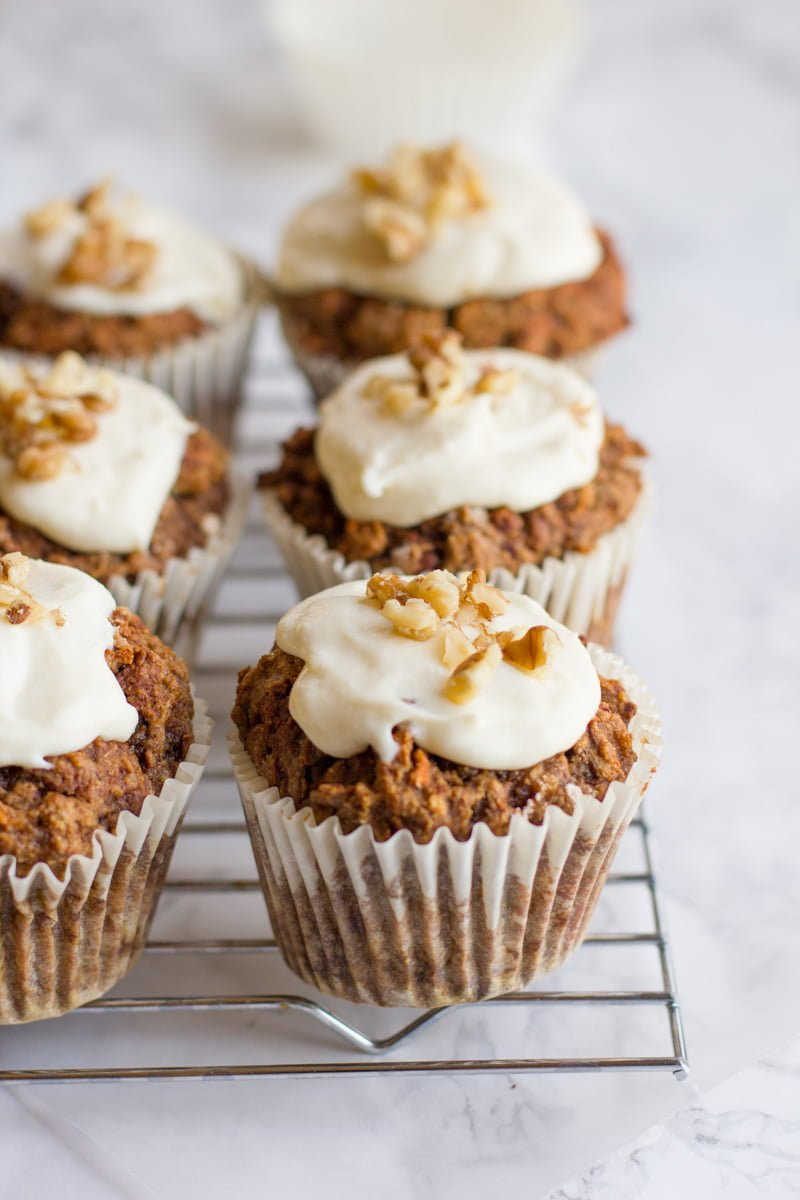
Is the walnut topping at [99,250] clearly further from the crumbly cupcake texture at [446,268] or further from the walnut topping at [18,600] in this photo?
the walnut topping at [18,600]

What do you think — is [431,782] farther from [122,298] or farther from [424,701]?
[122,298]

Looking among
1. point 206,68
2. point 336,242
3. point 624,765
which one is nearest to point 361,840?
point 624,765

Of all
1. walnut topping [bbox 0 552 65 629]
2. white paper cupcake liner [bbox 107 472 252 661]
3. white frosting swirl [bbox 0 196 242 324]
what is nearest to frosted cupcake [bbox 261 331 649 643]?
white paper cupcake liner [bbox 107 472 252 661]

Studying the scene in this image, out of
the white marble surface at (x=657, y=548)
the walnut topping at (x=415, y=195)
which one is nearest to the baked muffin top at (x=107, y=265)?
the walnut topping at (x=415, y=195)

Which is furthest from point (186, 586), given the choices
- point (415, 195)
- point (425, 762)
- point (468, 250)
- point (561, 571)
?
point (415, 195)

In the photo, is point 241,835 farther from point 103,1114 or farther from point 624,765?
point 624,765
